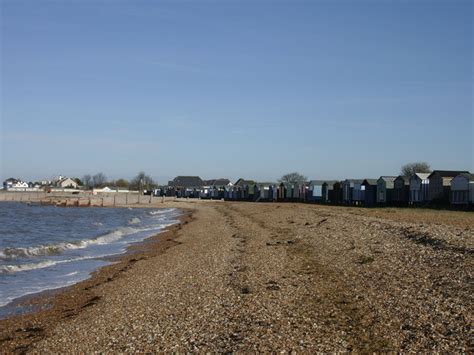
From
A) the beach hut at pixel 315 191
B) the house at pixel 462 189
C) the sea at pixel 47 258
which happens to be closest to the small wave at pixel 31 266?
the sea at pixel 47 258

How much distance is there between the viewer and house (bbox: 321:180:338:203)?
9286 centimetres

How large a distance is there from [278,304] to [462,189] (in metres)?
51.9

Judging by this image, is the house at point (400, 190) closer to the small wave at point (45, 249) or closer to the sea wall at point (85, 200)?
the small wave at point (45, 249)

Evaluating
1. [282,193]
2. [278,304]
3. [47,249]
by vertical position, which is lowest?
[47,249]

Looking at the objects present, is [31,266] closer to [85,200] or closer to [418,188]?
[418,188]

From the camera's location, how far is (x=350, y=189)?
84.7 meters

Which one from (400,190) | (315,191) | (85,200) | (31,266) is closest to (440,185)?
(400,190)

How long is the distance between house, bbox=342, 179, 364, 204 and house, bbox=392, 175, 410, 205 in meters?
8.27

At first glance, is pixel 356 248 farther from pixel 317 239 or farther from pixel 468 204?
pixel 468 204

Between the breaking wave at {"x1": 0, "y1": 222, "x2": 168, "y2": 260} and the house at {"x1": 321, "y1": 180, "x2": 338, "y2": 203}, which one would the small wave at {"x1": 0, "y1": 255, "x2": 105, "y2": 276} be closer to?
the breaking wave at {"x1": 0, "y1": 222, "x2": 168, "y2": 260}

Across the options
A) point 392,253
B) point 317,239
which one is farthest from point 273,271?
point 317,239

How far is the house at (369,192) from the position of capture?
77.9 metres

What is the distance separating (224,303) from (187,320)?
1.72m

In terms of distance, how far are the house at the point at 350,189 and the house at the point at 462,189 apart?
2159cm
